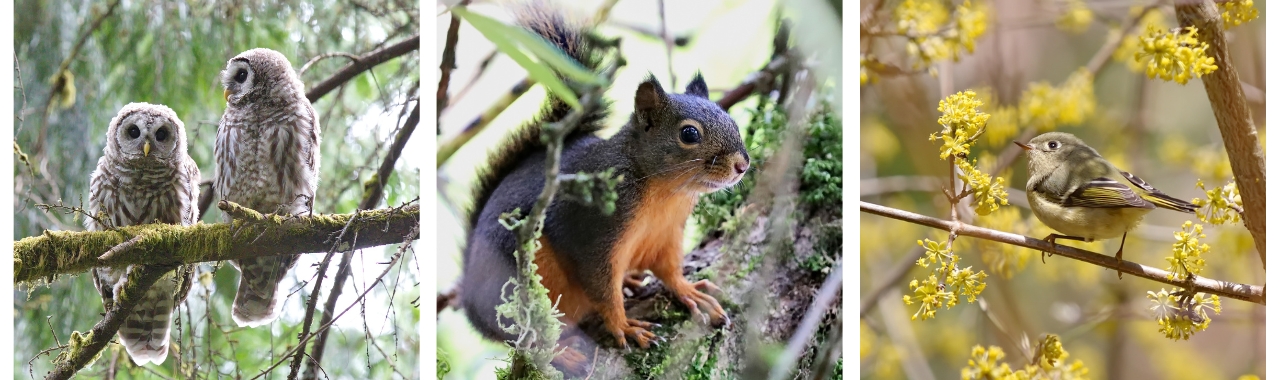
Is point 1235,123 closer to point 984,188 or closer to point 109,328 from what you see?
point 984,188

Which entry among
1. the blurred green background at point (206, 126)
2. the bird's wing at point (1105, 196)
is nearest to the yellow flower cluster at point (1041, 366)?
the bird's wing at point (1105, 196)

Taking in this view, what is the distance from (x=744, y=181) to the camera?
134 centimetres

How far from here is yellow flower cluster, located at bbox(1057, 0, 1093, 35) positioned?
1.37 metres

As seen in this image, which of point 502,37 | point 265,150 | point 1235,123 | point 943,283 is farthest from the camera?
point 943,283

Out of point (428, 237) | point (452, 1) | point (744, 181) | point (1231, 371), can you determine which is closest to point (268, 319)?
point (428, 237)

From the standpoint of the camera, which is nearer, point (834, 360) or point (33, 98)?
point (33, 98)

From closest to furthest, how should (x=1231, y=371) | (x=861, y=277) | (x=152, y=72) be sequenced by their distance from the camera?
(x=152, y=72) < (x=1231, y=371) < (x=861, y=277)

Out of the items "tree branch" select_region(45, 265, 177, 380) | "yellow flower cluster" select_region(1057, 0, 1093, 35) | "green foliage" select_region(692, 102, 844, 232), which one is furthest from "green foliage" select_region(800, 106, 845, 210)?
"tree branch" select_region(45, 265, 177, 380)

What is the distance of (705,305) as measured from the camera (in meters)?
1.34

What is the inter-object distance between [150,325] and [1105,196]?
1551mm

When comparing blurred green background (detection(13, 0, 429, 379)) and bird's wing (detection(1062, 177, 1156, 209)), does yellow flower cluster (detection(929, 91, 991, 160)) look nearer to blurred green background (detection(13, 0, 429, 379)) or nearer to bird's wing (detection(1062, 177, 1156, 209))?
bird's wing (detection(1062, 177, 1156, 209))

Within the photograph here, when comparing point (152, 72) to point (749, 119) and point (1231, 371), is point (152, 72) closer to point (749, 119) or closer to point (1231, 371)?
point (749, 119)

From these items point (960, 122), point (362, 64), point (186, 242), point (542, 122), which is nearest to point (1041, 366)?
point (960, 122)

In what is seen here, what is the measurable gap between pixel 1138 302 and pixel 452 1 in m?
1.26
